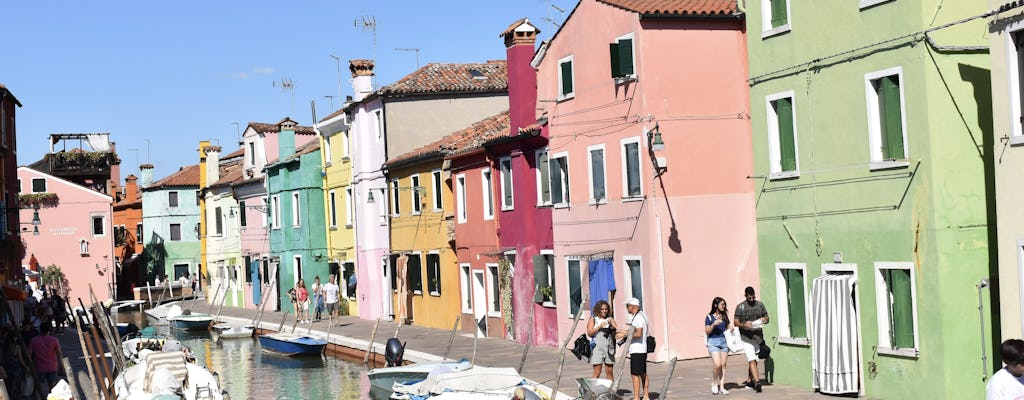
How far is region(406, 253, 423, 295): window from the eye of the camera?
4322 centimetres

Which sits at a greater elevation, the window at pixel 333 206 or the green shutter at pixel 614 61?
the green shutter at pixel 614 61

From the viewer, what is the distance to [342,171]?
50.9 meters

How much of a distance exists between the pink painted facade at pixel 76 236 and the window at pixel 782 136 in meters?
58.6

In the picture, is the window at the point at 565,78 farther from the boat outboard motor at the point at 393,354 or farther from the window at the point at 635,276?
the boat outboard motor at the point at 393,354

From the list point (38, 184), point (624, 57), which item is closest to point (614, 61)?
point (624, 57)

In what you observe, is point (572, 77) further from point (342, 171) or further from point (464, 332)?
point (342, 171)

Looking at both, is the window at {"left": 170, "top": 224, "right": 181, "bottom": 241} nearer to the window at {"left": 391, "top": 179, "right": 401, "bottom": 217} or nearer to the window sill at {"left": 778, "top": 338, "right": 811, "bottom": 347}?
the window at {"left": 391, "top": 179, "right": 401, "bottom": 217}

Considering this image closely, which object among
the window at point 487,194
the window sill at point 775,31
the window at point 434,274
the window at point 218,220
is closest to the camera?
the window sill at point 775,31

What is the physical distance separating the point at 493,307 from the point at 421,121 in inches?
407

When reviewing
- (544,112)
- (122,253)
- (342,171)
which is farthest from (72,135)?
(544,112)

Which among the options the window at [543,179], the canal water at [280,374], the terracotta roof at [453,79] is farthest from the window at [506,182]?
the terracotta roof at [453,79]

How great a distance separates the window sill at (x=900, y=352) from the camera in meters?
19.1

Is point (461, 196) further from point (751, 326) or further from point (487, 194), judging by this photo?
point (751, 326)

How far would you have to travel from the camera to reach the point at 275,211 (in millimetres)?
58219
